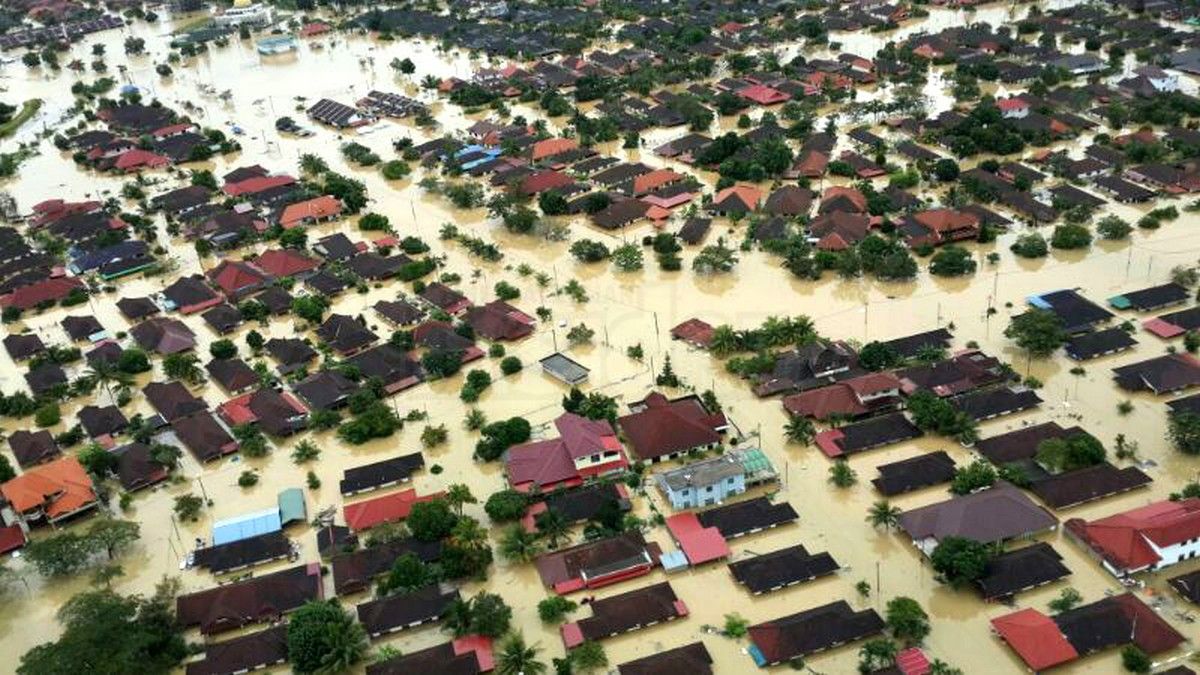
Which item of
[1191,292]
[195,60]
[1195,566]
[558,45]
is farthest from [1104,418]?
[195,60]

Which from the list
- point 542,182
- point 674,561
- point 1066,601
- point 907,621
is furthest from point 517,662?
point 542,182

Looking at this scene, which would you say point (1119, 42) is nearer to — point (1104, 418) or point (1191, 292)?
point (1191, 292)

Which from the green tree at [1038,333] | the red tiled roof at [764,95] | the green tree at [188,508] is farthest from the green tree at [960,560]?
the red tiled roof at [764,95]

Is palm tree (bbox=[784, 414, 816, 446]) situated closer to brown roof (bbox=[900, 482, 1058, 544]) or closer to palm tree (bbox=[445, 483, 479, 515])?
brown roof (bbox=[900, 482, 1058, 544])

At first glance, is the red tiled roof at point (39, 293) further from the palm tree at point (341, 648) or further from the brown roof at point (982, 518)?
the brown roof at point (982, 518)

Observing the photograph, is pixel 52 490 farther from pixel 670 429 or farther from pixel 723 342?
pixel 723 342

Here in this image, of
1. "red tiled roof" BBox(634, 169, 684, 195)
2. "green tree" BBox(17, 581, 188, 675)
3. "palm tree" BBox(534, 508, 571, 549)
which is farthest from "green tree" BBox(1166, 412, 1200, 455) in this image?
"green tree" BBox(17, 581, 188, 675)
